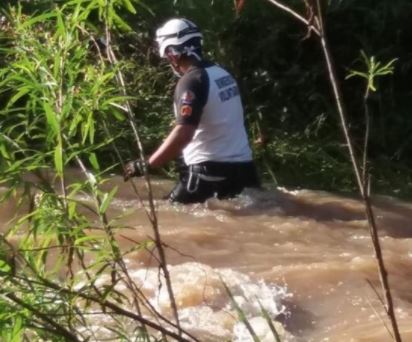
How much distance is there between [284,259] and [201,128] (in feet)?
4.44

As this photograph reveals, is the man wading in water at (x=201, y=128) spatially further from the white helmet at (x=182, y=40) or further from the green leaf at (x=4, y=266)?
the green leaf at (x=4, y=266)

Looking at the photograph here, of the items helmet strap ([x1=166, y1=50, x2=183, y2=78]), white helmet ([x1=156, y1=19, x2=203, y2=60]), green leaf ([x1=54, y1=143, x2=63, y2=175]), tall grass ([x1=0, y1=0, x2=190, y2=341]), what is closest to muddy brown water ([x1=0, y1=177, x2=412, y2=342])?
helmet strap ([x1=166, y1=50, x2=183, y2=78])

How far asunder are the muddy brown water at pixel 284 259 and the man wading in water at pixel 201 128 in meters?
0.12

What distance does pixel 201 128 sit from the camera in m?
8.26

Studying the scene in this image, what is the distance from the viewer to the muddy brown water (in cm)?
590

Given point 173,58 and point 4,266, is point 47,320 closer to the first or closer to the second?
point 4,266

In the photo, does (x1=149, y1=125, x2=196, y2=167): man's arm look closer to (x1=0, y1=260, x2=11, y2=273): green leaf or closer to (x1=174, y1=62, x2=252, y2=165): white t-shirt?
(x1=174, y1=62, x2=252, y2=165): white t-shirt

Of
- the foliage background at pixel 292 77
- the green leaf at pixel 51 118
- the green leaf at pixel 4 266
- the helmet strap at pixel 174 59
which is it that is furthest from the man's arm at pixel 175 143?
the green leaf at pixel 4 266

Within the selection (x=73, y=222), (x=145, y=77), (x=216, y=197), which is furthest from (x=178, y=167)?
(x=73, y=222)

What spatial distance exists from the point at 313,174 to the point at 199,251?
258 centimetres

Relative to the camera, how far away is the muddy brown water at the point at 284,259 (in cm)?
590

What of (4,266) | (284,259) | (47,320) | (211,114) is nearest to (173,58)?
(211,114)

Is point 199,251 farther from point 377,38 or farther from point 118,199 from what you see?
point 377,38

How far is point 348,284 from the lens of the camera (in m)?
6.64
